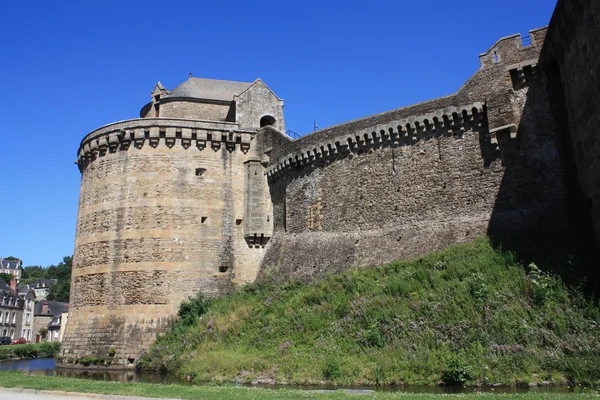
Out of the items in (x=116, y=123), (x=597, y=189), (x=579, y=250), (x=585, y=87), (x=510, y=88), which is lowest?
(x=579, y=250)

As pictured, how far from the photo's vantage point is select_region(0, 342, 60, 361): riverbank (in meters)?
32.9

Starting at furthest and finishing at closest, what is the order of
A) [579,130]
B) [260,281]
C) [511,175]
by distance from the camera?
[260,281] → [511,175] → [579,130]

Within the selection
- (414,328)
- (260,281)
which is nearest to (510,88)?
(414,328)

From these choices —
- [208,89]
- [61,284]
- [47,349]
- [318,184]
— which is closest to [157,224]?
[318,184]

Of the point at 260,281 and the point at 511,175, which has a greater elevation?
the point at 511,175

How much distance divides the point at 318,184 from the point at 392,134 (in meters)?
4.16

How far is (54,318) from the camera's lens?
59.8 m

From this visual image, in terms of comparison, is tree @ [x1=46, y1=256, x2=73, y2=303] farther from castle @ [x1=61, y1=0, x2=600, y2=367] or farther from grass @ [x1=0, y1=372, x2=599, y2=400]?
grass @ [x1=0, y1=372, x2=599, y2=400]

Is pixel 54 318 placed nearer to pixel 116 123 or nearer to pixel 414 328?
pixel 116 123

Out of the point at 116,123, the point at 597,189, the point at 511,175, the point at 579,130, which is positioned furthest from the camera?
the point at 116,123

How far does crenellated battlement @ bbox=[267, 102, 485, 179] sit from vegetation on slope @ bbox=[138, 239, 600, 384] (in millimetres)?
4613

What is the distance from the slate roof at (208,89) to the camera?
96.5ft

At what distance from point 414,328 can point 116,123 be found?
57.1ft

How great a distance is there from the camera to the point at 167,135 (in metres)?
Result: 24.0
